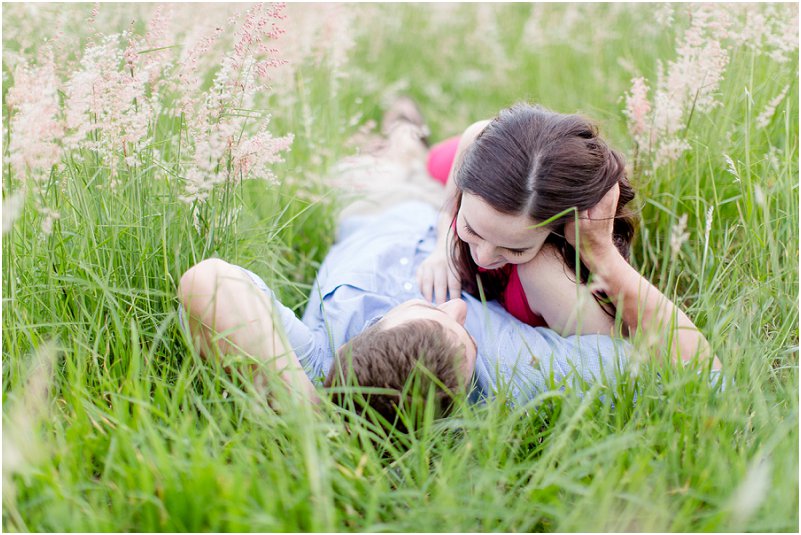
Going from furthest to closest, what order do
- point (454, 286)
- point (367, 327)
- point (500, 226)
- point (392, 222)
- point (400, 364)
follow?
point (392, 222), point (454, 286), point (367, 327), point (500, 226), point (400, 364)

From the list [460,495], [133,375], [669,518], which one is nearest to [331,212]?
[133,375]

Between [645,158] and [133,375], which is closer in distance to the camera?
[133,375]

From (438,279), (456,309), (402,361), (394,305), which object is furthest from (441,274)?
(402,361)

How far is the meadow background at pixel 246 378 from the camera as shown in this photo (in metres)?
1.58

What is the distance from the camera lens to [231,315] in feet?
6.42

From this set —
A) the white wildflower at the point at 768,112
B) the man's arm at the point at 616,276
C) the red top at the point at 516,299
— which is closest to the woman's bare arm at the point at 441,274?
the red top at the point at 516,299

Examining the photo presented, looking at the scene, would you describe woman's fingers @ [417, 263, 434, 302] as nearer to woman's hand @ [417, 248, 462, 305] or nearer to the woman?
woman's hand @ [417, 248, 462, 305]

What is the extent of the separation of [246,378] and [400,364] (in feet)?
1.27

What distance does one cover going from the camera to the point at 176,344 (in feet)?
7.00

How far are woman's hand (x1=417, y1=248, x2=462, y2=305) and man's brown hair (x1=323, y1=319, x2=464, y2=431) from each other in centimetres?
55

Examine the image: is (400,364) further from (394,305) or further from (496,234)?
(394,305)

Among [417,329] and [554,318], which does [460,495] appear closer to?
[417,329]

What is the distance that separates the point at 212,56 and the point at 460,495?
96.5 inches

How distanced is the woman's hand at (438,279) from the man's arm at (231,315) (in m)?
0.68
